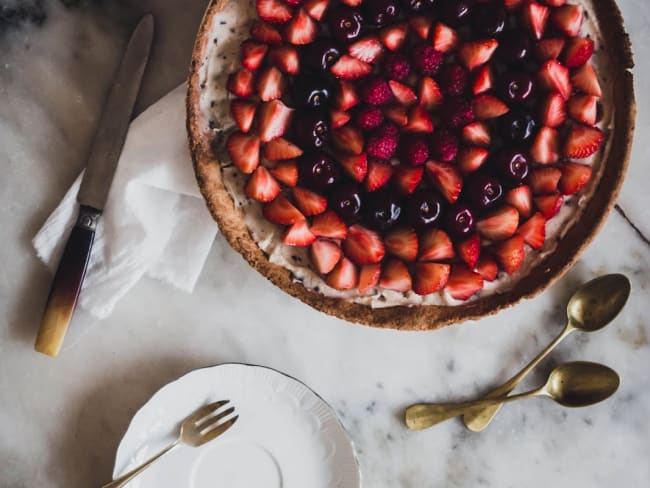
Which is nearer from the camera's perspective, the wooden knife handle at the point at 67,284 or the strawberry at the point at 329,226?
the strawberry at the point at 329,226

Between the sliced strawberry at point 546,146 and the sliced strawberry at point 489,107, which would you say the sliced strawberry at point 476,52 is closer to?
the sliced strawberry at point 489,107

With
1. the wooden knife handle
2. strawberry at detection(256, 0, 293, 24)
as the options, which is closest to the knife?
the wooden knife handle

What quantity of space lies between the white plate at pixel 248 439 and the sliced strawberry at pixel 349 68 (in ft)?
2.62

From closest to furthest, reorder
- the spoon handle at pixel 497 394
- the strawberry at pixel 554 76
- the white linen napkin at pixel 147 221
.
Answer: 1. the strawberry at pixel 554 76
2. the white linen napkin at pixel 147 221
3. the spoon handle at pixel 497 394

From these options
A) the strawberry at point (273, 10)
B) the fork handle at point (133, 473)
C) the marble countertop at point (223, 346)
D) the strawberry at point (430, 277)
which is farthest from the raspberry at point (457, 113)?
the fork handle at point (133, 473)

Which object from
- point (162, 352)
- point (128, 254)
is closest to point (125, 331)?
point (162, 352)

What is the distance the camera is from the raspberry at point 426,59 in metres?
1.64

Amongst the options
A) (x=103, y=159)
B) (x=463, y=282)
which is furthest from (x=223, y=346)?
(x=463, y=282)

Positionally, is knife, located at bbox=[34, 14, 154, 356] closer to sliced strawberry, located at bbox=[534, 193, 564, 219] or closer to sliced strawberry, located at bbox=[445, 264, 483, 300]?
sliced strawberry, located at bbox=[445, 264, 483, 300]

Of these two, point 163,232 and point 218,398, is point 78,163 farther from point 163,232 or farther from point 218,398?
point 218,398

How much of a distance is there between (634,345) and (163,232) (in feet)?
4.44

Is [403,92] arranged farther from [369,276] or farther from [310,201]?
[369,276]

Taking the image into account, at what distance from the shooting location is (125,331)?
1.96 metres

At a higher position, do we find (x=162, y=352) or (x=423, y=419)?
(x=162, y=352)
